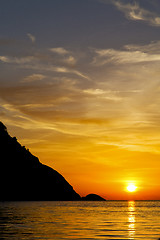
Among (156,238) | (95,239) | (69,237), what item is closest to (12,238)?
(69,237)

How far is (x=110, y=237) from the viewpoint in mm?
38031

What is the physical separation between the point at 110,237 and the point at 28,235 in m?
8.95

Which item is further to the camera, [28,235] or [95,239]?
[28,235]

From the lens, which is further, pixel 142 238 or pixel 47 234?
pixel 47 234

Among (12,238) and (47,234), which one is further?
(47,234)

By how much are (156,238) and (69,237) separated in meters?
9.18

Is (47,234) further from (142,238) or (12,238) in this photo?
(142,238)

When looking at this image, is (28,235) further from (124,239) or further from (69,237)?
(124,239)

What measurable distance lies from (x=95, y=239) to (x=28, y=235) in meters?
7.72

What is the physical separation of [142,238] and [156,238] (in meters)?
1.46

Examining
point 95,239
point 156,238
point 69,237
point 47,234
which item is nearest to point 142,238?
point 156,238

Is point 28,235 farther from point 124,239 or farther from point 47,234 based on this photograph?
point 124,239

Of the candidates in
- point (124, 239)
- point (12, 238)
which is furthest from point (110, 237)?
point (12, 238)

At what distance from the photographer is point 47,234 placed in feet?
132
